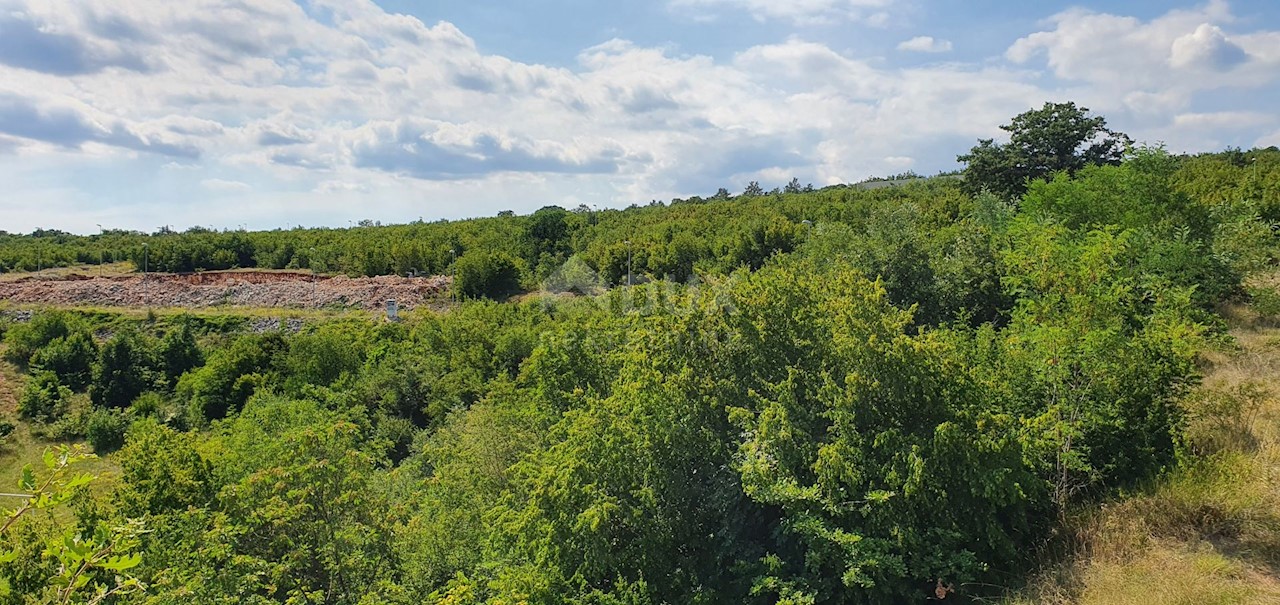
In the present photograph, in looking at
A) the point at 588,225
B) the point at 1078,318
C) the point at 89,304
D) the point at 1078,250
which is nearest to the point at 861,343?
the point at 1078,318

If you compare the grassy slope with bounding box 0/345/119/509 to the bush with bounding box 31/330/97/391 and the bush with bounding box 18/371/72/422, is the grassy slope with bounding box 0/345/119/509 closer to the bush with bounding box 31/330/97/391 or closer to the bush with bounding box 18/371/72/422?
the bush with bounding box 18/371/72/422

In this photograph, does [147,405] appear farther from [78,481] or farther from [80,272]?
[78,481]

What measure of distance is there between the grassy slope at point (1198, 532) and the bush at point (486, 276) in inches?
1906

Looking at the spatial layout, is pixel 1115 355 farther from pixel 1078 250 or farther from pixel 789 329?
pixel 789 329

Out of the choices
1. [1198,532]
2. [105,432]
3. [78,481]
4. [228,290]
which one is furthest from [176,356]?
[1198,532]

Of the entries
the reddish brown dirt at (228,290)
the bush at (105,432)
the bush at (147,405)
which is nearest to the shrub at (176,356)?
the bush at (147,405)

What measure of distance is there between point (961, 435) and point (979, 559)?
199 centimetres

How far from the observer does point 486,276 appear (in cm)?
5522

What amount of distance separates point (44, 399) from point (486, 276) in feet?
96.0

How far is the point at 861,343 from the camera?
999 centimetres

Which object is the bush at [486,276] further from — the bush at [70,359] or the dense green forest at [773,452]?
the dense green forest at [773,452]

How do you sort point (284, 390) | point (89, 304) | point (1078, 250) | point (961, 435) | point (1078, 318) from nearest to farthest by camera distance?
point (961, 435)
point (1078, 318)
point (1078, 250)
point (284, 390)
point (89, 304)

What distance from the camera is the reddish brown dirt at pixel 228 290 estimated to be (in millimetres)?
58906

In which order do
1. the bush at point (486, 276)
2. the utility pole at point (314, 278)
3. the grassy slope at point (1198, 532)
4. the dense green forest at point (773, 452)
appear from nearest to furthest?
the grassy slope at point (1198, 532) < the dense green forest at point (773, 452) < the bush at point (486, 276) < the utility pole at point (314, 278)
